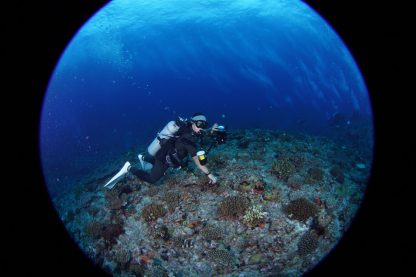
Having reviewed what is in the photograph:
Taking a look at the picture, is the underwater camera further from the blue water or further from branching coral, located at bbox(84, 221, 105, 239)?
the blue water

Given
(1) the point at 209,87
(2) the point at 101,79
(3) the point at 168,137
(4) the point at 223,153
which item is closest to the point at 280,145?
(4) the point at 223,153

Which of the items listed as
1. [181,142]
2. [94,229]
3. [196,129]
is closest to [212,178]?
[181,142]

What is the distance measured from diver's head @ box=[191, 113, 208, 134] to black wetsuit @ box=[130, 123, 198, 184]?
0.94 ft

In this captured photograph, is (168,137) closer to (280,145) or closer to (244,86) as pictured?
(280,145)

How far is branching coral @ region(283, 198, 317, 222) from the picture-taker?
10961mm

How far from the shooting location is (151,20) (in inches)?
1905

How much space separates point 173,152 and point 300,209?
5855 mm

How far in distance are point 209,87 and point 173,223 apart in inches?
2792

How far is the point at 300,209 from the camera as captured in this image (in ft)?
36.6

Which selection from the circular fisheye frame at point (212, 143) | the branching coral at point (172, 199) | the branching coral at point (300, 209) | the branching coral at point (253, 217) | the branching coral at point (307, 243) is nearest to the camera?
the branching coral at point (307, 243)

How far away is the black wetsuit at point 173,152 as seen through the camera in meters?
10.9

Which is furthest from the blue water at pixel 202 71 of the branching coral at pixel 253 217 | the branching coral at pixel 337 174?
the branching coral at pixel 337 174

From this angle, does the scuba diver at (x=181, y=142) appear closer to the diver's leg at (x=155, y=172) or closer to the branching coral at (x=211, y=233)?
the diver's leg at (x=155, y=172)

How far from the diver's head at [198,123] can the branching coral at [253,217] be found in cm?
Answer: 393
